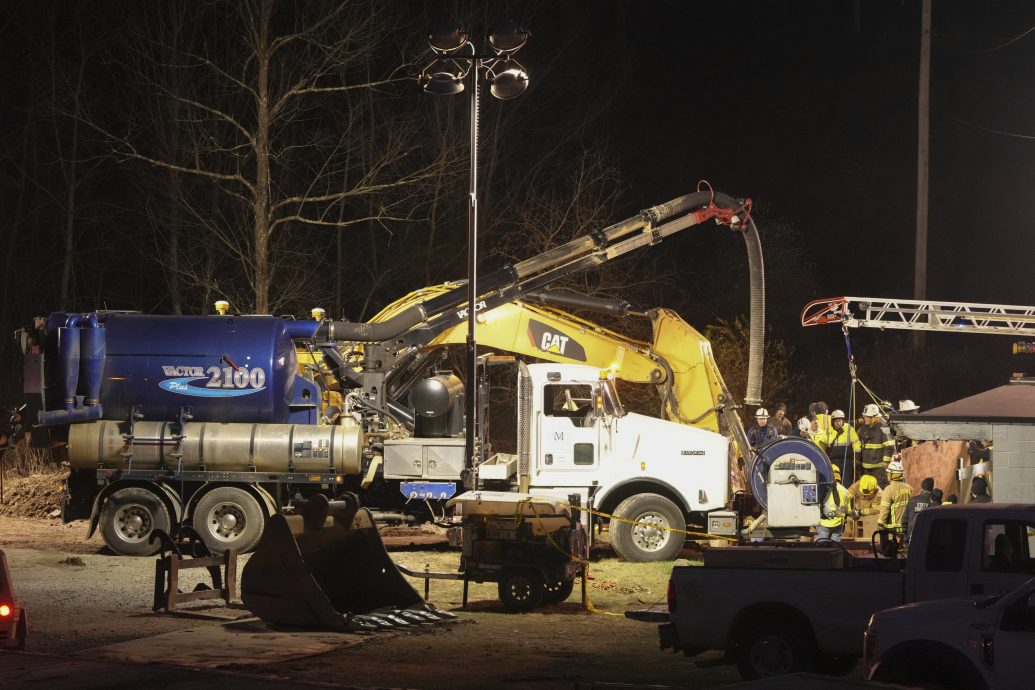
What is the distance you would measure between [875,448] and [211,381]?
11.0m

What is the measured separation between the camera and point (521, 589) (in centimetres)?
1569

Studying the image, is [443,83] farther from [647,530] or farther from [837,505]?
[837,505]

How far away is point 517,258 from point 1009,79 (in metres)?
26.5

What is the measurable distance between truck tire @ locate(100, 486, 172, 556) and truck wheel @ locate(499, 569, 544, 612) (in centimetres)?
654

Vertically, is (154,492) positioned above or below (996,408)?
below

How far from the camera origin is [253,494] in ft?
65.0

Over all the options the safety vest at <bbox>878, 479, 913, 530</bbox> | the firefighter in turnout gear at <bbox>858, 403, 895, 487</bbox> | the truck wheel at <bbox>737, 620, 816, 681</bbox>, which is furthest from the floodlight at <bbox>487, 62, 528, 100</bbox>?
the firefighter in turnout gear at <bbox>858, 403, 895, 487</bbox>

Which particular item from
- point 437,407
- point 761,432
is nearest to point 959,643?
point 437,407

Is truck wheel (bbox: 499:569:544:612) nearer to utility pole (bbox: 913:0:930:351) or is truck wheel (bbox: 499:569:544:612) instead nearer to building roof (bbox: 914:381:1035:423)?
building roof (bbox: 914:381:1035:423)

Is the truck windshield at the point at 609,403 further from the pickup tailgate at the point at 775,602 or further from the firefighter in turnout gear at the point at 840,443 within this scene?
the pickup tailgate at the point at 775,602

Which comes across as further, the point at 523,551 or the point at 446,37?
the point at 446,37

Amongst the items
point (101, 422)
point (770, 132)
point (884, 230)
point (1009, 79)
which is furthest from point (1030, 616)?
point (1009, 79)

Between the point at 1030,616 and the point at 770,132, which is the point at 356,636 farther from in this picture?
the point at 770,132

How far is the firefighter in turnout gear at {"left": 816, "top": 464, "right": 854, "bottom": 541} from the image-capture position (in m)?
18.7
